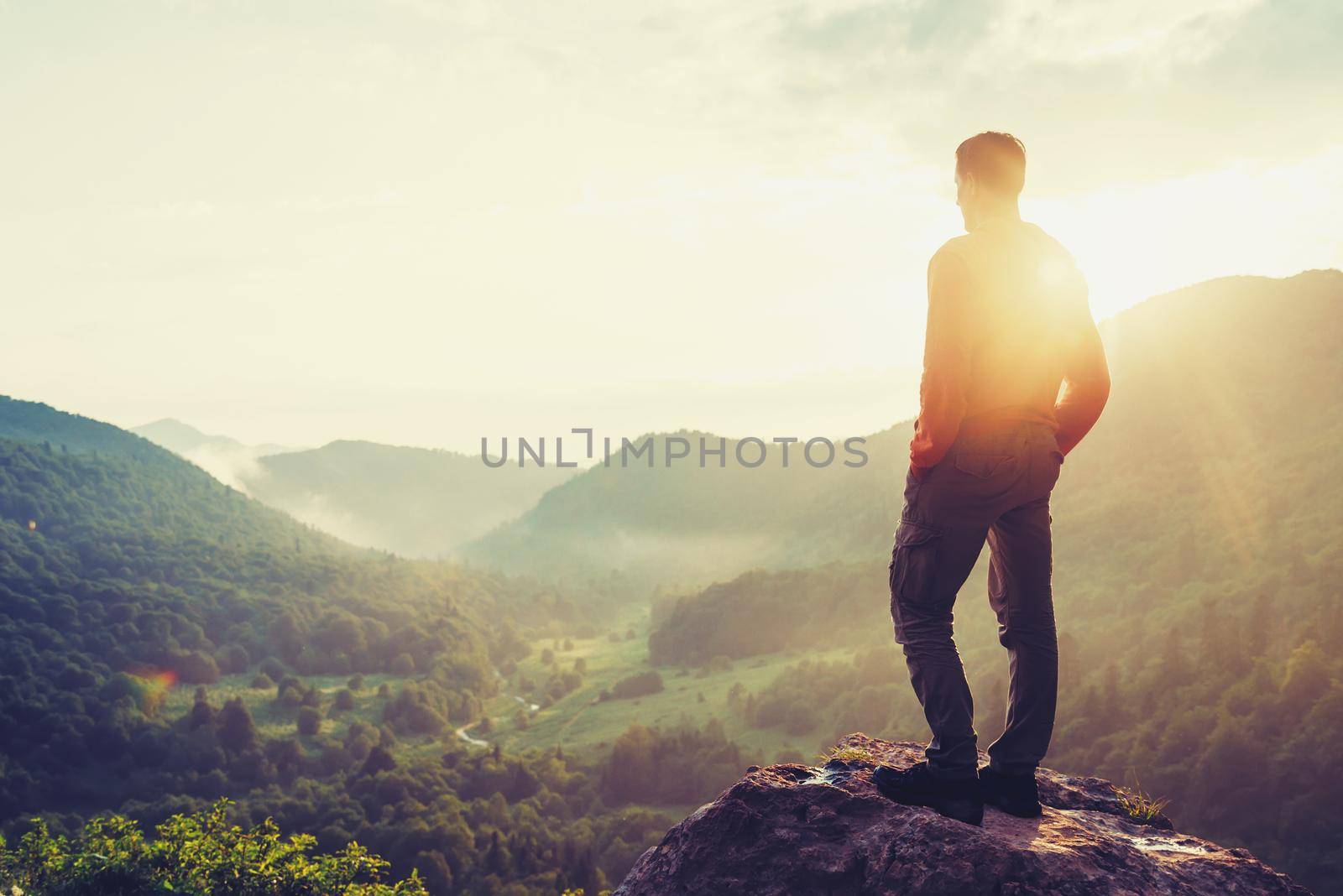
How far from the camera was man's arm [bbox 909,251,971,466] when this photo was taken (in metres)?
5.74

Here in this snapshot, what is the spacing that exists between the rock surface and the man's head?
4193 mm

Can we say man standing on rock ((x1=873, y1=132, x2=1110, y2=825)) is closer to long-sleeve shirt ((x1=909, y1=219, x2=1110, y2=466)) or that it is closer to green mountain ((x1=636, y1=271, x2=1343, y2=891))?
long-sleeve shirt ((x1=909, y1=219, x2=1110, y2=466))

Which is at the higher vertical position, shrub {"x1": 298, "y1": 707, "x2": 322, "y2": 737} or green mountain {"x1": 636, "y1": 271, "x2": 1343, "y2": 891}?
green mountain {"x1": 636, "y1": 271, "x2": 1343, "y2": 891}

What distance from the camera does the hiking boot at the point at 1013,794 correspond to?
624 cm

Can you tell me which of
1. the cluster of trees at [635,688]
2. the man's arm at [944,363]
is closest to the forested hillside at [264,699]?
the cluster of trees at [635,688]

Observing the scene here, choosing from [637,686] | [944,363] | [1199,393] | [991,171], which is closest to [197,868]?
[944,363]

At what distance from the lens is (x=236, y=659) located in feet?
466

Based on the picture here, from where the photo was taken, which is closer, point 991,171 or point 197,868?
point 991,171

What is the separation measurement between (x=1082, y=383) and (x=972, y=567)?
1.71m

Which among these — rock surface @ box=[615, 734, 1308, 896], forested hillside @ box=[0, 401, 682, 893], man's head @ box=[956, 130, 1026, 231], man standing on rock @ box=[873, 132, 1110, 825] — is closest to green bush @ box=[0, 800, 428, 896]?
rock surface @ box=[615, 734, 1308, 896]

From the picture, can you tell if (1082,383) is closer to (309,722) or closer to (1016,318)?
(1016,318)

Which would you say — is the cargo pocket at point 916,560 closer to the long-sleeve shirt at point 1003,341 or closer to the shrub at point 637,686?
the long-sleeve shirt at point 1003,341

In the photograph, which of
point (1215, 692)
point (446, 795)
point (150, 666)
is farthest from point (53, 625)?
point (1215, 692)

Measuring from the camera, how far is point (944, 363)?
577 centimetres
